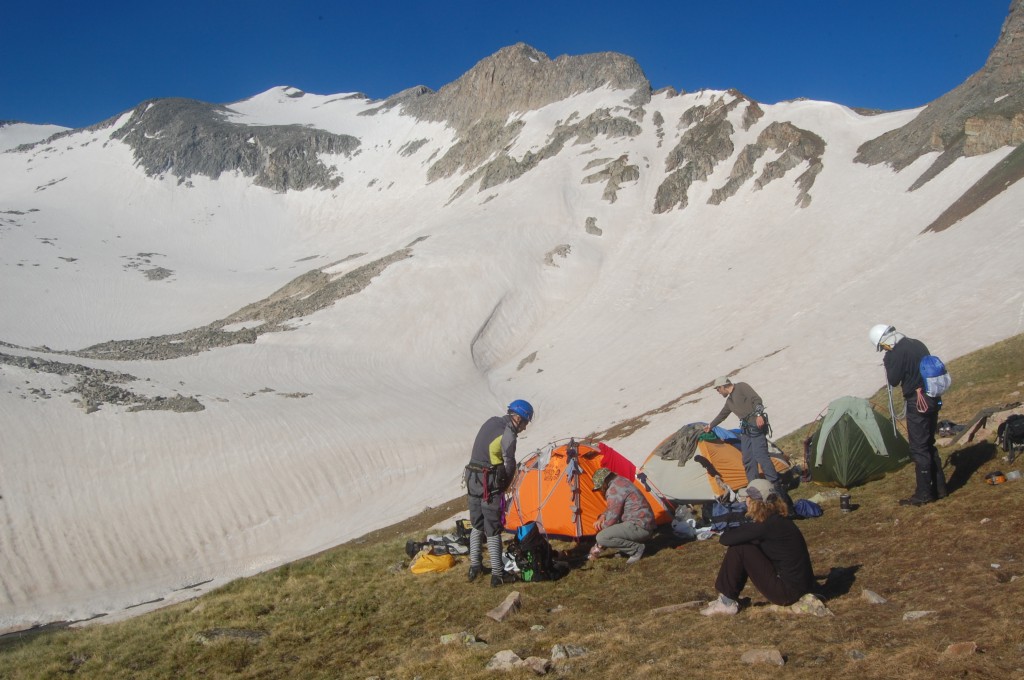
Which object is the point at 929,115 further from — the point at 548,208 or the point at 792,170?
the point at 548,208

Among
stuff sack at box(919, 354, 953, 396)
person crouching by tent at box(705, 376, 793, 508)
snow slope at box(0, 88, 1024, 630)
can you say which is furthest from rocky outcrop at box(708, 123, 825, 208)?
stuff sack at box(919, 354, 953, 396)

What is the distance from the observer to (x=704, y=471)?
15398 mm

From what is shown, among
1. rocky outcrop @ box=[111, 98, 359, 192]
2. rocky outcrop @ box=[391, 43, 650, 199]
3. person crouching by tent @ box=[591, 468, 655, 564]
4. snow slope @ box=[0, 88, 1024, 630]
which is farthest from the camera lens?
rocky outcrop @ box=[111, 98, 359, 192]

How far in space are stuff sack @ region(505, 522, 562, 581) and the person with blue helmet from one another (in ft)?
0.96

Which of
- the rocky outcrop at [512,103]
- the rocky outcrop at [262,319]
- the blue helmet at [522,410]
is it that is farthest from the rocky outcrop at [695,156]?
the blue helmet at [522,410]

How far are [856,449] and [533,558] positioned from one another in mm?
6919

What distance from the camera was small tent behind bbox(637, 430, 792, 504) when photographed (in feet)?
49.7

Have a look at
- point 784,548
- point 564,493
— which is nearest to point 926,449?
point 784,548

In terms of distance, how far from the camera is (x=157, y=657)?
1030 centimetres

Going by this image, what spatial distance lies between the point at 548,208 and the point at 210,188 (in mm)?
95042

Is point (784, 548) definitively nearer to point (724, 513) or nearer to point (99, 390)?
point (724, 513)

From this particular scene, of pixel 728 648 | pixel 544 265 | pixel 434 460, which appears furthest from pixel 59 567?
pixel 544 265

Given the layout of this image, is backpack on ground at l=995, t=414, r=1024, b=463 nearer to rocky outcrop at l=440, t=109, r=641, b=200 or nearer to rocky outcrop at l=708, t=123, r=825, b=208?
rocky outcrop at l=708, t=123, r=825, b=208

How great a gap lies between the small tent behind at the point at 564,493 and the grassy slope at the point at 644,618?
1.56m
